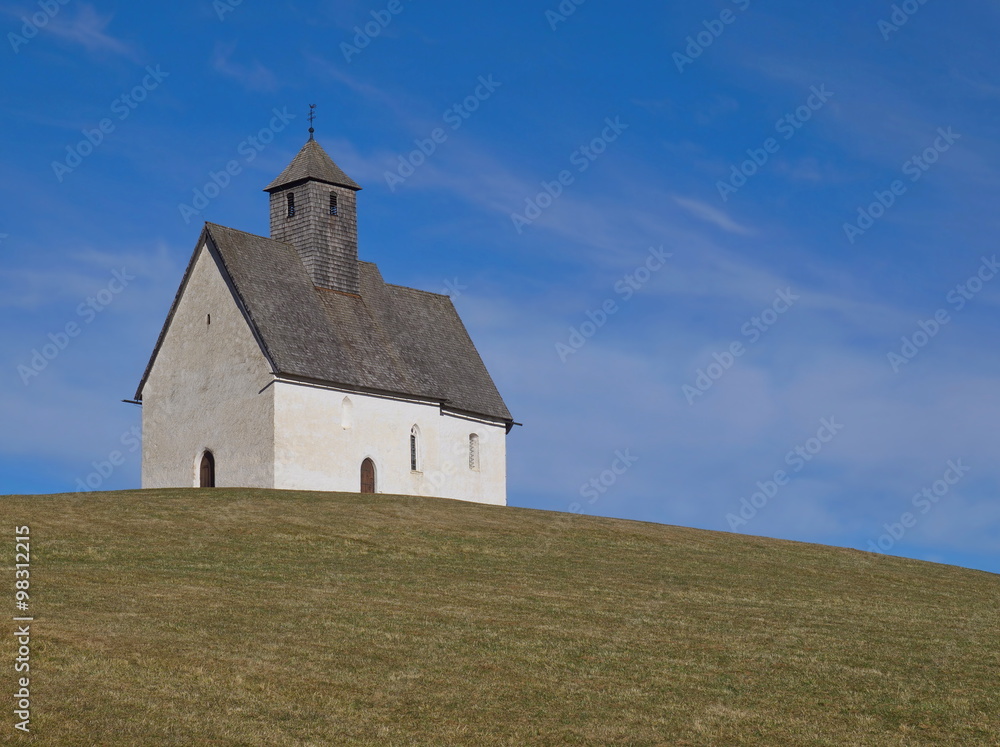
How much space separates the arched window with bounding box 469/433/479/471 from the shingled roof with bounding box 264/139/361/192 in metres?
11.9

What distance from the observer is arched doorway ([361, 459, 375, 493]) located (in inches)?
1877

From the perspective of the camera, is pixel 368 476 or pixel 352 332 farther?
pixel 352 332

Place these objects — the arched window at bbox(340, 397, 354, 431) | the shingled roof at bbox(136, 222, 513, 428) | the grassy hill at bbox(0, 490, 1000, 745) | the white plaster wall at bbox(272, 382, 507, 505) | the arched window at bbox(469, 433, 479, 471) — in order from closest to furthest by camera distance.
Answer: the grassy hill at bbox(0, 490, 1000, 745) → the white plaster wall at bbox(272, 382, 507, 505) → the shingled roof at bbox(136, 222, 513, 428) → the arched window at bbox(340, 397, 354, 431) → the arched window at bbox(469, 433, 479, 471)

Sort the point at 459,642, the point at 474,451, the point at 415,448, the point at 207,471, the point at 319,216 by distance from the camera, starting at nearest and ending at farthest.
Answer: the point at 459,642, the point at 207,471, the point at 415,448, the point at 319,216, the point at 474,451

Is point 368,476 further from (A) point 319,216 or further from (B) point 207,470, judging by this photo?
(A) point 319,216

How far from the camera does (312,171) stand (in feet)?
167

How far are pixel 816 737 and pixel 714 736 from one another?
143 cm

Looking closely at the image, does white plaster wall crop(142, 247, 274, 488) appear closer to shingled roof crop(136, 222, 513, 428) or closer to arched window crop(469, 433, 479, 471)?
shingled roof crop(136, 222, 513, 428)

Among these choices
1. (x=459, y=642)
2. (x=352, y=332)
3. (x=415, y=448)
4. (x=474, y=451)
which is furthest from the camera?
(x=474, y=451)

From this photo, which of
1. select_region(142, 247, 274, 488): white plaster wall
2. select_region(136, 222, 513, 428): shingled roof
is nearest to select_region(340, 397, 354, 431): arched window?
select_region(136, 222, 513, 428): shingled roof

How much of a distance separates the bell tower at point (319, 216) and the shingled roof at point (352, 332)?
2.22 ft

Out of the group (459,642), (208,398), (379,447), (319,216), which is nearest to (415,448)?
(379,447)

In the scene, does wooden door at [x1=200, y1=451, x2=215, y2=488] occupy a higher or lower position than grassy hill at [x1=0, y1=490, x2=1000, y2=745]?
higher

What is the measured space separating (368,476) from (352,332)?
5.84m
